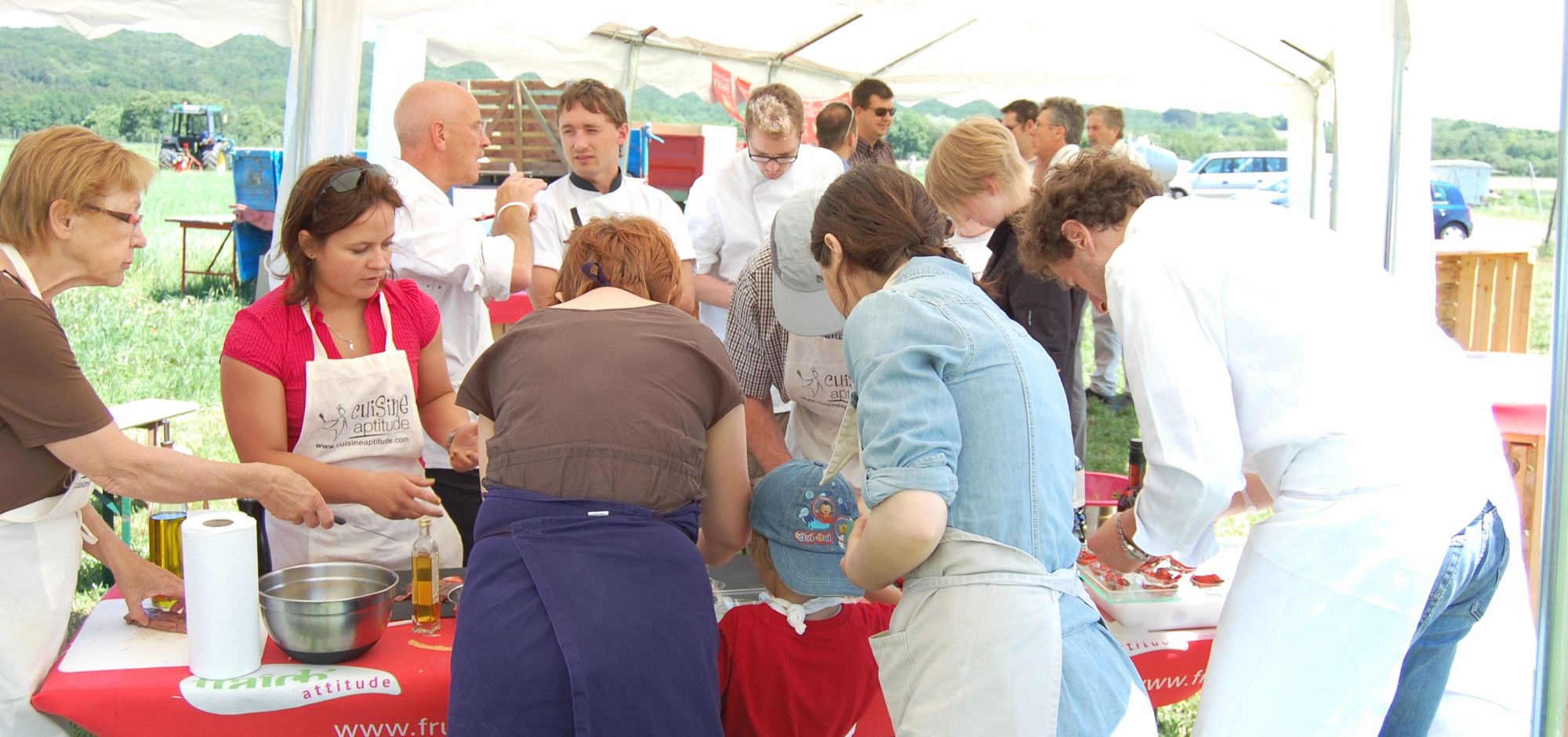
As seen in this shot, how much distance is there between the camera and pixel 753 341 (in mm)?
2504

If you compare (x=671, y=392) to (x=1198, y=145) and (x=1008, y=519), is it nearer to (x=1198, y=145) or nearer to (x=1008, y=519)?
(x=1008, y=519)

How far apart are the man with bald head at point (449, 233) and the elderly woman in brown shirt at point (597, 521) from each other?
119 centimetres

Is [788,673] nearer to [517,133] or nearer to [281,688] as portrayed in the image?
[281,688]

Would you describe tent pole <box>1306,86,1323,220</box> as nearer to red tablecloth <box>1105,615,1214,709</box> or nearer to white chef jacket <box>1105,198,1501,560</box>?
red tablecloth <box>1105,615,1214,709</box>

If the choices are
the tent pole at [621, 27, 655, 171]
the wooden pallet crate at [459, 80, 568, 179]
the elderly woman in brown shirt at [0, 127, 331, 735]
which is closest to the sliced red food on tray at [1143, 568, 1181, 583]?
the elderly woman in brown shirt at [0, 127, 331, 735]

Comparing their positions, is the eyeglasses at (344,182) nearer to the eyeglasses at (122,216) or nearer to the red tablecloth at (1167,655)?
Answer: the eyeglasses at (122,216)

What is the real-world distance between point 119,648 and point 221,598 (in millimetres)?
293

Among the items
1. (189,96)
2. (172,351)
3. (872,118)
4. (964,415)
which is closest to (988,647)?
(964,415)

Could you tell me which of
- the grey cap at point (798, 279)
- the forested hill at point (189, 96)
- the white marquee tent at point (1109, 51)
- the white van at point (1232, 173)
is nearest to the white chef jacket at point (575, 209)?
the white marquee tent at point (1109, 51)

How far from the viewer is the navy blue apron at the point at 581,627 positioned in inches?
63.2

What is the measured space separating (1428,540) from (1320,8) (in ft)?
10.6

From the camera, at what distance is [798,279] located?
2.14 meters

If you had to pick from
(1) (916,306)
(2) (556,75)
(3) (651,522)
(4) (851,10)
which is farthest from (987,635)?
(2) (556,75)

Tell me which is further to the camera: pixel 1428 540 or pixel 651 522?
pixel 651 522
